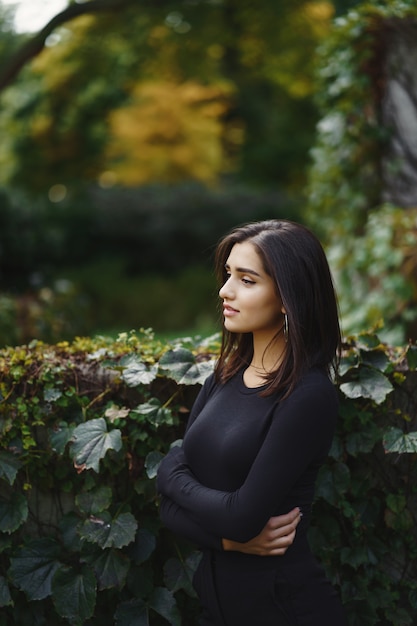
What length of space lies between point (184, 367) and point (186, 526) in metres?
0.65

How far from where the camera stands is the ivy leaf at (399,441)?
2.53 meters

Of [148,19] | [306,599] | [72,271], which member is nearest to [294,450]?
[306,599]

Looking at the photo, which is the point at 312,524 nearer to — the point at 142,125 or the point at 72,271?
the point at 72,271

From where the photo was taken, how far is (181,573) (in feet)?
8.57

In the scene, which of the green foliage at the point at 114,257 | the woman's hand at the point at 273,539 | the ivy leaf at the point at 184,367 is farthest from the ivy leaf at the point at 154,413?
the green foliage at the point at 114,257

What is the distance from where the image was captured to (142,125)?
18.2 m

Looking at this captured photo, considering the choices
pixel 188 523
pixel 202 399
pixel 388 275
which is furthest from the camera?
pixel 388 275

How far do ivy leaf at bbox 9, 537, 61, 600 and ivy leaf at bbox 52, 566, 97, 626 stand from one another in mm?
41

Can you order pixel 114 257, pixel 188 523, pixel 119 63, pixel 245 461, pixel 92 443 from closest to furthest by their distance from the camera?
pixel 245 461 < pixel 188 523 < pixel 92 443 < pixel 119 63 < pixel 114 257

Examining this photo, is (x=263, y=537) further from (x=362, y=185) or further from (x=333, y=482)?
(x=362, y=185)

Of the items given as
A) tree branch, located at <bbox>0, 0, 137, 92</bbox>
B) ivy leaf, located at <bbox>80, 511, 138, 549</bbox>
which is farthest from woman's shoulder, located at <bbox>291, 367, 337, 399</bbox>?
tree branch, located at <bbox>0, 0, 137, 92</bbox>

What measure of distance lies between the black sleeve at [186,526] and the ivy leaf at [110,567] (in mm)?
469

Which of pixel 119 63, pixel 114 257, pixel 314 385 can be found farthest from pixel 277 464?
pixel 114 257

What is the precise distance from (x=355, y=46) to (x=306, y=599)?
4753mm
